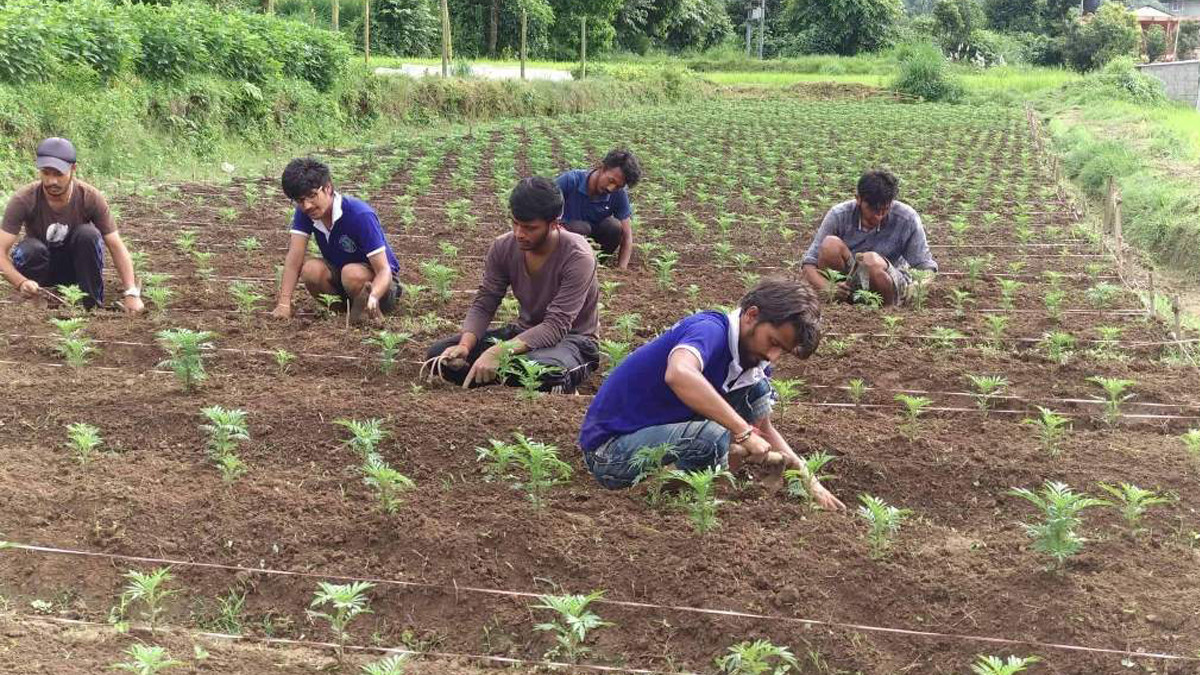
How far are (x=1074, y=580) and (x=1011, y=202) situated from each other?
9.69 meters

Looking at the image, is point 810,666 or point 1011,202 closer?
point 810,666

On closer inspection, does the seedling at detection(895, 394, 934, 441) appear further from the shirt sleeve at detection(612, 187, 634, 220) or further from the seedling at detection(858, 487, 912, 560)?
the shirt sleeve at detection(612, 187, 634, 220)

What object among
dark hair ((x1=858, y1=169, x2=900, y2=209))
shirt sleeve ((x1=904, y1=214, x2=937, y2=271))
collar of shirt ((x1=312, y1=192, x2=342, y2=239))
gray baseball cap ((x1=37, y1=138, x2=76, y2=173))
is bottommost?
shirt sleeve ((x1=904, y1=214, x2=937, y2=271))

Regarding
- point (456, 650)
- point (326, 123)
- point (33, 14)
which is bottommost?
point (456, 650)

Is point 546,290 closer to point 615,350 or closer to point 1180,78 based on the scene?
point 615,350

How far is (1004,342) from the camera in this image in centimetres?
672

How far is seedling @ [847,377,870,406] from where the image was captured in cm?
561

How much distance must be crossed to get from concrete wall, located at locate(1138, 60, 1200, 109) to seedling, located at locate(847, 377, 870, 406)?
35406 mm

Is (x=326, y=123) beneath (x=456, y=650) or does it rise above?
above

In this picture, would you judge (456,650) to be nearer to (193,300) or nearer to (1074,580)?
(1074,580)

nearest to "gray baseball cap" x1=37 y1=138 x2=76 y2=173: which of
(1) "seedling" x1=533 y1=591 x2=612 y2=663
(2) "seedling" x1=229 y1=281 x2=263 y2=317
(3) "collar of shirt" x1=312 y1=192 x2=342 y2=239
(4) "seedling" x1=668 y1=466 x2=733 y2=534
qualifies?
(2) "seedling" x1=229 y1=281 x2=263 y2=317

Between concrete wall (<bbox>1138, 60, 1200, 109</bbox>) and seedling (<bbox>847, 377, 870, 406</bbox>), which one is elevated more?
concrete wall (<bbox>1138, 60, 1200, 109</bbox>)

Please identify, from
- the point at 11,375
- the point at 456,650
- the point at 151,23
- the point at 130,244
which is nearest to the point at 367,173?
the point at 151,23

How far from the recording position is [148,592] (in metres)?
3.48
